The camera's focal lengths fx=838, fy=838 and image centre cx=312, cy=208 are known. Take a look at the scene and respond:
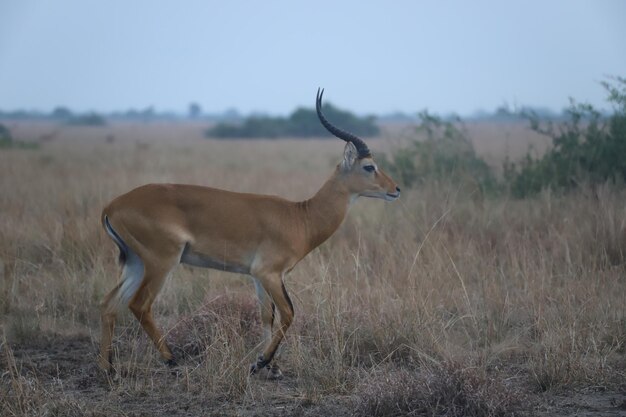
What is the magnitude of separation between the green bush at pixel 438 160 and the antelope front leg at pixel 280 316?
8.04m

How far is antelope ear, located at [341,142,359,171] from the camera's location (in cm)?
789

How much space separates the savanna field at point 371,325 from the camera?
20.0 ft

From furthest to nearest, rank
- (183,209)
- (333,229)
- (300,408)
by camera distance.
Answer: (333,229) < (183,209) < (300,408)

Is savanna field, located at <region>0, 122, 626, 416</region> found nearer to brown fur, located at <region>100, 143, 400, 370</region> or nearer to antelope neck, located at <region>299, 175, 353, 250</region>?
brown fur, located at <region>100, 143, 400, 370</region>

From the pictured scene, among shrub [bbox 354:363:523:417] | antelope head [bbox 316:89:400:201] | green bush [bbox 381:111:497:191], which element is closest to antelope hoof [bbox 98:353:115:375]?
shrub [bbox 354:363:523:417]

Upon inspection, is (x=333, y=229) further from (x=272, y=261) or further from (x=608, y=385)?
(x=608, y=385)

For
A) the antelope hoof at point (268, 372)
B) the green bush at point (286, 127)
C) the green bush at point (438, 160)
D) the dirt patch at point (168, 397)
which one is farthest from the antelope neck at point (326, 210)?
the green bush at point (286, 127)

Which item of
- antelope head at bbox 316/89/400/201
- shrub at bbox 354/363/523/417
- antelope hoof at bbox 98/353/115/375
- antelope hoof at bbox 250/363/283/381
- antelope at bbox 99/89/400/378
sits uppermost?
antelope head at bbox 316/89/400/201

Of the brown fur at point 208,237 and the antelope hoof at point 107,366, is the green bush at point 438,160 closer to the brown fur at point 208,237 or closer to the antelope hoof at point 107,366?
the brown fur at point 208,237

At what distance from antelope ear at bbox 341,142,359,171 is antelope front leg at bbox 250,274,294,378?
1358 millimetres

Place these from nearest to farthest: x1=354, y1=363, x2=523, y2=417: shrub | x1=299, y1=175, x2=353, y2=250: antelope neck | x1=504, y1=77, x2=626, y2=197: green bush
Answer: x1=354, y1=363, x2=523, y2=417: shrub, x1=299, y1=175, x2=353, y2=250: antelope neck, x1=504, y1=77, x2=626, y2=197: green bush

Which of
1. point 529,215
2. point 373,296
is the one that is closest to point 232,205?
point 373,296

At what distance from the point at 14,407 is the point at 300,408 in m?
1.99

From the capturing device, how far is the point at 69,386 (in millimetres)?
6762
